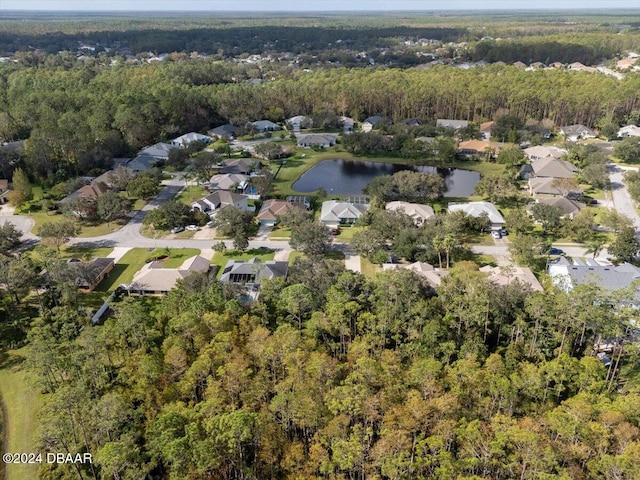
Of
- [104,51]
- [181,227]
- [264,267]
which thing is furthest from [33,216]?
[104,51]

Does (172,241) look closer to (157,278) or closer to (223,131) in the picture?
(157,278)

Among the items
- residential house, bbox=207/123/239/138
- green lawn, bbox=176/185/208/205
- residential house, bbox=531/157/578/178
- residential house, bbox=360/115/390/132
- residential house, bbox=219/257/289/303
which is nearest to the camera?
residential house, bbox=219/257/289/303

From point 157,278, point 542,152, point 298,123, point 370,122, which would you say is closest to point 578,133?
point 542,152

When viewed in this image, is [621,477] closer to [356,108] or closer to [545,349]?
[545,349]

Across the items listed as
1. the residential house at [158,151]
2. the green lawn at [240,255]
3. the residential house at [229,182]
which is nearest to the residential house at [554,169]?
the green lawn at [240,255]

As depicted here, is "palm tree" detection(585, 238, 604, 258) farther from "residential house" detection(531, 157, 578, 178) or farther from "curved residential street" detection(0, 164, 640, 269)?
"residential house" detection(531, 157, 578, 178)

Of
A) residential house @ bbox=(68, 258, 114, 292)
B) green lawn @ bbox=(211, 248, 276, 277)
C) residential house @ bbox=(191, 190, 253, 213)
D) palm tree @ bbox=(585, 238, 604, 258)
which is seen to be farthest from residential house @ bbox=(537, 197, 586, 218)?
residential house @ bbox=(68, 258, 114, 292)

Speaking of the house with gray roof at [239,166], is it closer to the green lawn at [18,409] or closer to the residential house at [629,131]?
the green lawn at [18,409]
